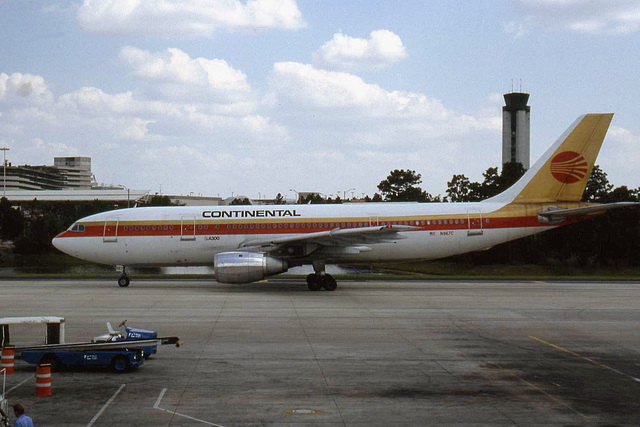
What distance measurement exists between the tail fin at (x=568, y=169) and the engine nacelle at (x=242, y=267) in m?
12.7

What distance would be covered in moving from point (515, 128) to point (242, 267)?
15251 cm

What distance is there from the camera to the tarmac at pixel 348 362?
12055 millimetres

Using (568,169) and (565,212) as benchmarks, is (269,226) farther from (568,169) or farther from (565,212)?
(568,169)

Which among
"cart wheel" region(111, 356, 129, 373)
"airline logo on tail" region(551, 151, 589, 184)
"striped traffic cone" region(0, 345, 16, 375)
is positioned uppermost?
"airline logo on tail" region(551, 151, 589, 184)

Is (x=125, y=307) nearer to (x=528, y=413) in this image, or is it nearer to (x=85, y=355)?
(x=85, y=355)

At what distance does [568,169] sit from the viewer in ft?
117

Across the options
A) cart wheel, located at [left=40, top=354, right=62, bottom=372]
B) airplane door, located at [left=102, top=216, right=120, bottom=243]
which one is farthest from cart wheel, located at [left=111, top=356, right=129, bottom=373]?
airplane door, located at [left=102, top=216, right=120, bottom=243]

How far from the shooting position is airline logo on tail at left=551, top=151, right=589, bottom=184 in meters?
35.6

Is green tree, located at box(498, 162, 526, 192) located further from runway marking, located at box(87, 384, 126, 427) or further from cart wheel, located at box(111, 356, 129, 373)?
runway marking, located at box(87, 384, 126, 427)

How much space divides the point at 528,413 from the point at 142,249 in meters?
25.9

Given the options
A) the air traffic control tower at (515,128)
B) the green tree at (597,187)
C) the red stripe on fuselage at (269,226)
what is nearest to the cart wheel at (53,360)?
the red stripe on fuselage at (269,226)

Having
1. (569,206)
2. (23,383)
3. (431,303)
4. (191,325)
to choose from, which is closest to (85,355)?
(23,383)

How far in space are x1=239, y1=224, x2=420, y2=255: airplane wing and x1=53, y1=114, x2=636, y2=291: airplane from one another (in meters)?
0.08

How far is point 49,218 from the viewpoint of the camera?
344 feet
